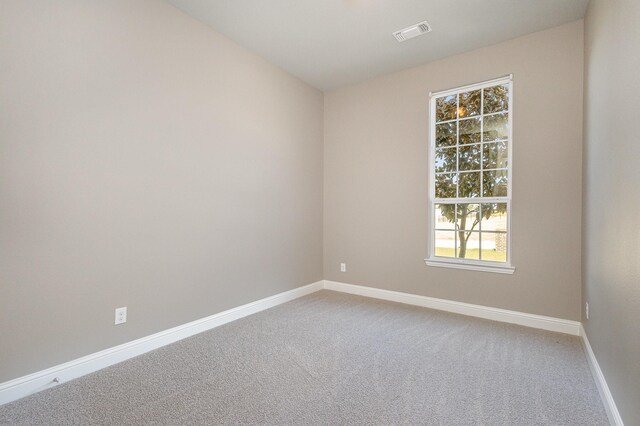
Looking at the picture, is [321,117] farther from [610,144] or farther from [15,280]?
[15,280]

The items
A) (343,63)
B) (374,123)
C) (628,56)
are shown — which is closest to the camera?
(628,56)

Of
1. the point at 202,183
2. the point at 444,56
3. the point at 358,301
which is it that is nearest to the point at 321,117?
the point at 444,56

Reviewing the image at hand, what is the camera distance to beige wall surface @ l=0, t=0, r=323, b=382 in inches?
75.6

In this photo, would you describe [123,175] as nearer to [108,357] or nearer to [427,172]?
[108,357]

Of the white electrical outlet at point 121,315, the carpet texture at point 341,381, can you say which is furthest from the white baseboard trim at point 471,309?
the white electrical outlet at point 121,315

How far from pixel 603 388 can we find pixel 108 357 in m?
3.28

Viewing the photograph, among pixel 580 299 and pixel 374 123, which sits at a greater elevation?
pixel 374 123

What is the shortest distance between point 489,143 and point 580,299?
67.1 inches

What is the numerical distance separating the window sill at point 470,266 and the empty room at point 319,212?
0.02 meters

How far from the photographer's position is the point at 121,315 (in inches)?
93.7

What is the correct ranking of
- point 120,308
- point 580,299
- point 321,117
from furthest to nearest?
point 321,117
point 580,299
point 120,308

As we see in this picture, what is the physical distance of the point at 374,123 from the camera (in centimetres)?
410

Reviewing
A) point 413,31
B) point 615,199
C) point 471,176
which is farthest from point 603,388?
point 413,31

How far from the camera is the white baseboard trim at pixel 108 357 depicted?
189 cm
